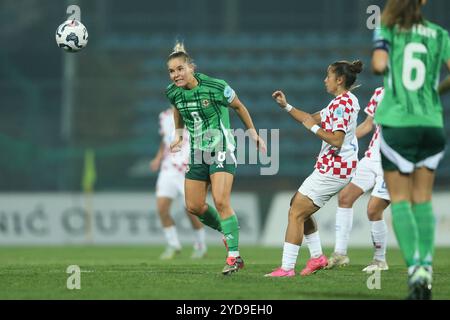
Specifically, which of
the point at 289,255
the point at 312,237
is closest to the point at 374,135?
the point at 312,237

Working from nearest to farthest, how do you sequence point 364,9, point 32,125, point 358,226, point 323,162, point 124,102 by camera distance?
point 323,162, point 358,226, point 32,125, point 124,102, point 364,9

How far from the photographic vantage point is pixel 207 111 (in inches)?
379

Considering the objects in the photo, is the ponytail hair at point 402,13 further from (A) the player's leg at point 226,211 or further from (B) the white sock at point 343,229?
(B) the white sock at point 343,229

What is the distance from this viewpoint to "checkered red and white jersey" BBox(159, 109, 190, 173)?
15781 millimetres

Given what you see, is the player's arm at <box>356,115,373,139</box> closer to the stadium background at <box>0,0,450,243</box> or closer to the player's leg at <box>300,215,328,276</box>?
the player's leg at <box>300,215,328,276</box>

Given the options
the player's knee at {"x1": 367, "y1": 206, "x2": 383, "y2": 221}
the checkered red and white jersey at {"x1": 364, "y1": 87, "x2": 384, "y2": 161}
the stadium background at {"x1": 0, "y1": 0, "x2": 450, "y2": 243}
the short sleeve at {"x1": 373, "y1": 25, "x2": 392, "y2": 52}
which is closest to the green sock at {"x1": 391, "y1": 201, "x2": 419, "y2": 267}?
the short sleeve at {"x1": 373, "y1": 25, "x2": 392, "y2": 52}

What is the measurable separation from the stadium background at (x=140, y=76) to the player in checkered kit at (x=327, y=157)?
11.2 meters

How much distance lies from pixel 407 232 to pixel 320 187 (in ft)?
8.09

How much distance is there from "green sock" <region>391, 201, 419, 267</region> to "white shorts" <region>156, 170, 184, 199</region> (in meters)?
8.98

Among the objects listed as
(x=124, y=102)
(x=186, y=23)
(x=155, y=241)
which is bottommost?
(x=155, y=241)

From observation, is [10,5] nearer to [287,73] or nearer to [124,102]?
[124,102]

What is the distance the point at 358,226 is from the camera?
1964 centimetres
